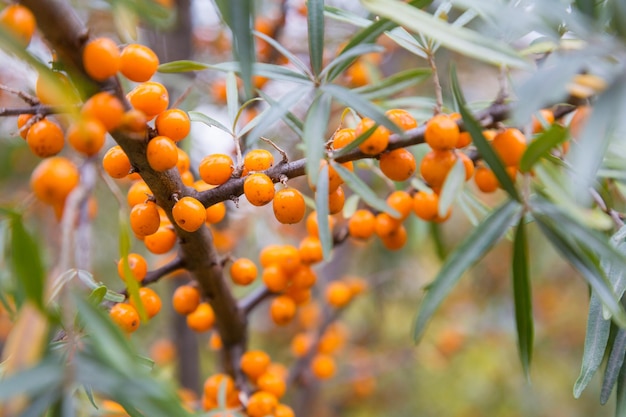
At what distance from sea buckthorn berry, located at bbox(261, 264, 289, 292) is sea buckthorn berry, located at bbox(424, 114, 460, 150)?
34cm

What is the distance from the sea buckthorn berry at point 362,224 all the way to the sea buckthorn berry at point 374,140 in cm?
24

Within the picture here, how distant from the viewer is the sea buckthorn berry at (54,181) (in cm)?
34

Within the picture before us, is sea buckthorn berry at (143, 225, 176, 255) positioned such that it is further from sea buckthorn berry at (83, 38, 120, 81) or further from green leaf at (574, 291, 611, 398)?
green leaf at (574, 291, 611, 398)

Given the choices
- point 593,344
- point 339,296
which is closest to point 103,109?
point 593,344

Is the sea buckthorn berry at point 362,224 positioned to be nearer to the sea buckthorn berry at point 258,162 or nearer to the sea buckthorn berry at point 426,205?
the sea buckthorn berry at point 426,205

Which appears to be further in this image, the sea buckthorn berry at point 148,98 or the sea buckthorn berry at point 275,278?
the sea buckthorn berry at point 275,278

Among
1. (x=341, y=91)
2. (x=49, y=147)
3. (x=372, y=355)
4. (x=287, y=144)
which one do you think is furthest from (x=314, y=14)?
(x=372, y=355)

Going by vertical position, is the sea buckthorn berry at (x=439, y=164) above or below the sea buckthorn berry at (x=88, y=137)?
below

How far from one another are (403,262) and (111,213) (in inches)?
32.5

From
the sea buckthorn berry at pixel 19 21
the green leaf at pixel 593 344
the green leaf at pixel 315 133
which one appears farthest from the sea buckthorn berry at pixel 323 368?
the sea buckthorn berry at pixel 19 21

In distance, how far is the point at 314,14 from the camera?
1.49ft

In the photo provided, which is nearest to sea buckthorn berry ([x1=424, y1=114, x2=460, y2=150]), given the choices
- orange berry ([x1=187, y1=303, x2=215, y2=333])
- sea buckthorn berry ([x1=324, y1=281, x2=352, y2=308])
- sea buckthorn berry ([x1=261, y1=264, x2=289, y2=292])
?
sea buckthorn berry ([x1=261, y1=264, x2=289, y2=292])

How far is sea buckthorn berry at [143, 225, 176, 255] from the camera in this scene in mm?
585

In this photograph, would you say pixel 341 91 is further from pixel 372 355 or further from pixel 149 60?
pixel 372 355
